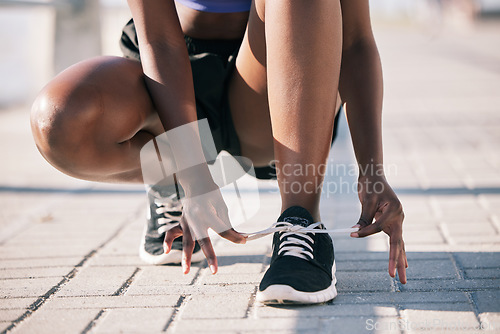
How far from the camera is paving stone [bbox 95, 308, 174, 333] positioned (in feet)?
4.53

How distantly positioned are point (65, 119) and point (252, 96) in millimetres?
546

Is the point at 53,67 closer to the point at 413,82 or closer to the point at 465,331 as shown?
the point at 465,331

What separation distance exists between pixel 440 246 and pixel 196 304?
2.93 ft

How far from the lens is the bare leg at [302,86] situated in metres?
1.46

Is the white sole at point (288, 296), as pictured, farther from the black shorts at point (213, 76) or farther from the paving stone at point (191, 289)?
the black shorts at point (213, 76)

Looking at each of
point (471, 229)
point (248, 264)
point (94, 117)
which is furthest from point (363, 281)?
point (94, 117)

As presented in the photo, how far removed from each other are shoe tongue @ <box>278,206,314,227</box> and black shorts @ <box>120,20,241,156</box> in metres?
0.47

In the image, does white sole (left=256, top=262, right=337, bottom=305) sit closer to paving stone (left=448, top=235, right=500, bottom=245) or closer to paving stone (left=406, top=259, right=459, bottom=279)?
paving stone (left=406, top=259, right=459, bottom=279)

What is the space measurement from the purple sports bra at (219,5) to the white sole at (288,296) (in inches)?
33.4

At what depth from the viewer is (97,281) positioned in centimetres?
175

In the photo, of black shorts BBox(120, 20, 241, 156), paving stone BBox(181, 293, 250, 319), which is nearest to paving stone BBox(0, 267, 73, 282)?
paving stone BBox(181, 293, 250, 319)

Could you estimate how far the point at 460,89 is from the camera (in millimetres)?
6531

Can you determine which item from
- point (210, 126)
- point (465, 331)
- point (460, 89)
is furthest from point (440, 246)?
point (460, 89)

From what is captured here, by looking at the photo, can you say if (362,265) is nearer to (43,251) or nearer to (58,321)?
(58,321)
